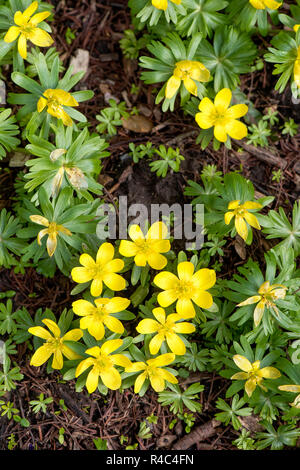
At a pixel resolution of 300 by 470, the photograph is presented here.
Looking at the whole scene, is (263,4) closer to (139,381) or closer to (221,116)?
(221,116)

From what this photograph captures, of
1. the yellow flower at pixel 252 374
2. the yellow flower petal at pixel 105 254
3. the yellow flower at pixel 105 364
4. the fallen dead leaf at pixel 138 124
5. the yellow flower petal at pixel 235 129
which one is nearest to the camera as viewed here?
the yellow flower at pixel 105 364

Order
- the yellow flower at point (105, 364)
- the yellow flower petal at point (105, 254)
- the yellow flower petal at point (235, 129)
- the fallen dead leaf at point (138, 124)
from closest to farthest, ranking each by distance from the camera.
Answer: the yellow flower at point (105, 364), the yellow flower petal at point (105, 254), the yellow flower petal at point (235, 129), the fallen dead leaf at point (138, 124)

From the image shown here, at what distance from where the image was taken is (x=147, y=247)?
323 cm

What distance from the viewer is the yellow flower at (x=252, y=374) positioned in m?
3.29

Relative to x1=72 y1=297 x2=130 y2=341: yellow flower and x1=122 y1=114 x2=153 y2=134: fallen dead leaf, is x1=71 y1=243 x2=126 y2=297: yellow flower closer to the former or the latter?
x1=72 y1=297 x2=130 y2=341: yellow flower

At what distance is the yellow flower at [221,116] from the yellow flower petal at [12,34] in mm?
1394

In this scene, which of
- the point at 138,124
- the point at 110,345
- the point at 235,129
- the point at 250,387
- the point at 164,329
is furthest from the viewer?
the point at 138,124

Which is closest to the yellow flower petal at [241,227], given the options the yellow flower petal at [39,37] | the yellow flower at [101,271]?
the yellow flower at [101,271]

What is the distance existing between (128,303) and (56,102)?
1468 millimetres

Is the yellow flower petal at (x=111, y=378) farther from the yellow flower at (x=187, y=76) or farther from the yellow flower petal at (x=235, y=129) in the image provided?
the yellow flower at (x=187, y=76)

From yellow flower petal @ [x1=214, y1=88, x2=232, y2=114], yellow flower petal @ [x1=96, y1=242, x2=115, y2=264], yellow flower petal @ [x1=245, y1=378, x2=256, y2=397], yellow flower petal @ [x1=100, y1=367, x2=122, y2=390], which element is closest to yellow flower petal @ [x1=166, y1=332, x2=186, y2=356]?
yellow flower petal @ [x1=100, y1=367, x2=122, y2=390]

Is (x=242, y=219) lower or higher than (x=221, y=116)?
lower

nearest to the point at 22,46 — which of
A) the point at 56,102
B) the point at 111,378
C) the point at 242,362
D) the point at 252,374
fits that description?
the point at 56,102
